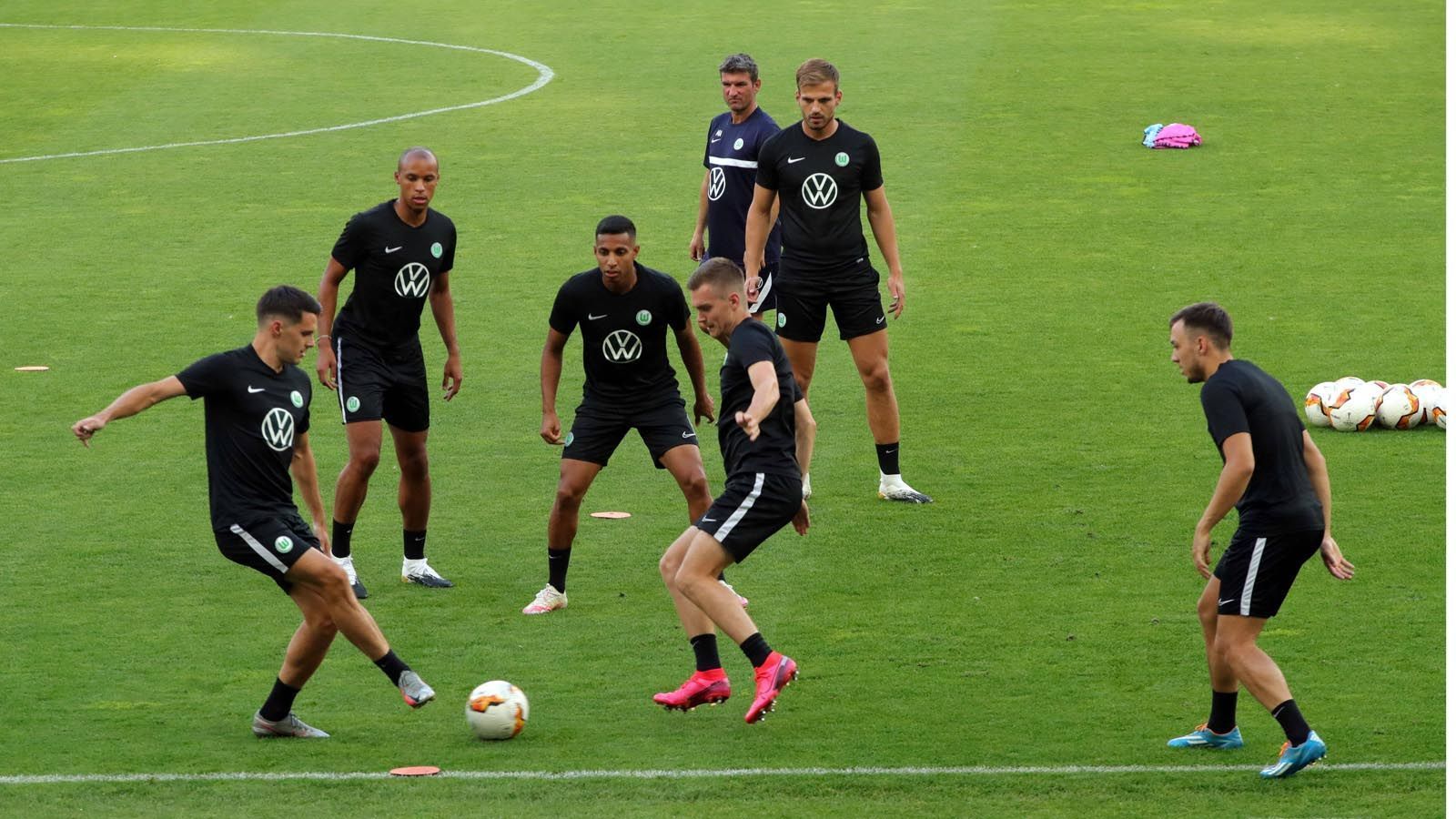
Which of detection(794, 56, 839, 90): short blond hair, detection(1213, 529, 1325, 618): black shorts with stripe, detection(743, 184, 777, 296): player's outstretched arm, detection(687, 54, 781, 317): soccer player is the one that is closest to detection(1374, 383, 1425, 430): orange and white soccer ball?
detection(687, 54, 781, 317): soccer player

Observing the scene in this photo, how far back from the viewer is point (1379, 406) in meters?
12.9

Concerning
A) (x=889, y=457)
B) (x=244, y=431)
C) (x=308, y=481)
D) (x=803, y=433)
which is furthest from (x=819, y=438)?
(x=244, y=431)

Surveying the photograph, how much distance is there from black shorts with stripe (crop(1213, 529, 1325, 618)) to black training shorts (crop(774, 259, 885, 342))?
4.14 meters

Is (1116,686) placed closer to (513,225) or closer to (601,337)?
(601,337)

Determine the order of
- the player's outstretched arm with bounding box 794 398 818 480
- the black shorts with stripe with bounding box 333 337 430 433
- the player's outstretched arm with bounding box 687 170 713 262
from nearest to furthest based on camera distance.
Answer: the player's outstretched arm with bounding box 794 398 818 480
the black shorts with stripe with bounding box 333 337 430 433
the player's outstretched arm with bounding box 687 170 713 262

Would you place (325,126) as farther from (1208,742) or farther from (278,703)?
(1208,742)

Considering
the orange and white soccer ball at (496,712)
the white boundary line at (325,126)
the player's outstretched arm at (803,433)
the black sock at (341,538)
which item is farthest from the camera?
the white boundary line at (325,126)

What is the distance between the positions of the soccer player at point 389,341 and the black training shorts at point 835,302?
215 cm

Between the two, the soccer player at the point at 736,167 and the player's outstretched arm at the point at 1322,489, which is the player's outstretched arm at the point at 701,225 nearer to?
the soccer player at the point at 736,167

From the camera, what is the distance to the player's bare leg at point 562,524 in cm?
979

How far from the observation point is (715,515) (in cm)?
830

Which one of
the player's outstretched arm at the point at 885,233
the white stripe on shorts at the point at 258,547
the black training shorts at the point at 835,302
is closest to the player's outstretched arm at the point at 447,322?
the black training shorts at the point at 835,302

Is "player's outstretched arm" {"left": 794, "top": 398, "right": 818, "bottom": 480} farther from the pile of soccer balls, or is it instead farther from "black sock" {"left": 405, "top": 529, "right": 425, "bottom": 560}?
the pile of soccer balls

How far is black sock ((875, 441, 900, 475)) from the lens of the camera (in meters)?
11.7
